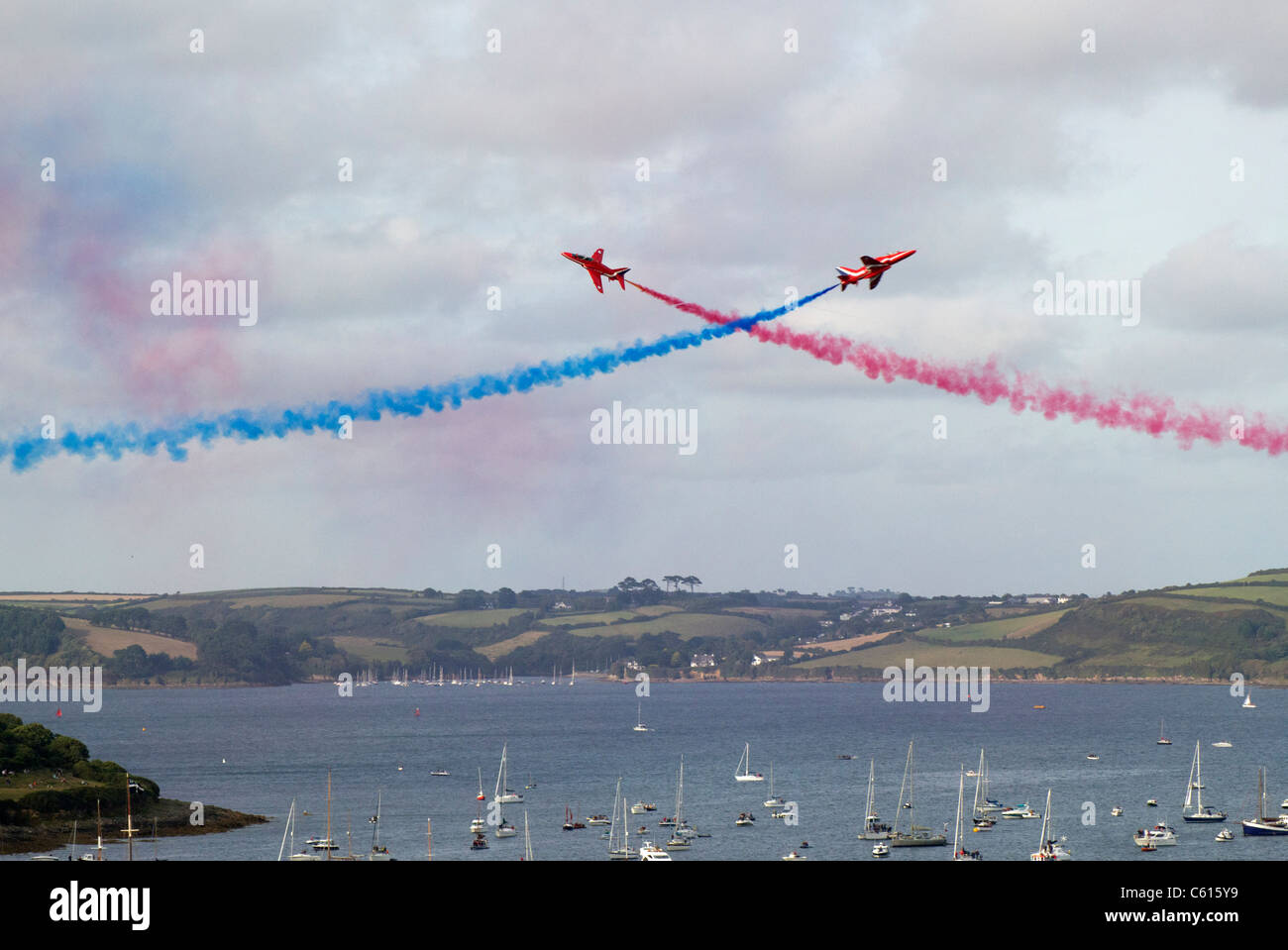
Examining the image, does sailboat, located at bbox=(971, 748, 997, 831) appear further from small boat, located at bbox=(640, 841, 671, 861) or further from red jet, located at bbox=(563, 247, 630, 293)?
red jet, located at bbox=(563, 247, 630, 293)

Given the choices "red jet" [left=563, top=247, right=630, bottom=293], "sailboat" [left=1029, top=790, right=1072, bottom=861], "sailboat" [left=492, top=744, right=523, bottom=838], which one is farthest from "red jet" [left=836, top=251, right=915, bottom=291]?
"sailboat" [left=492, top=744, right=523, bottom=838]

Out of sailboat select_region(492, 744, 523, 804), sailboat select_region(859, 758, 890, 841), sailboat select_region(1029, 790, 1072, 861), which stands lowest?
sailboat select_region(492, 744, 523, 804)

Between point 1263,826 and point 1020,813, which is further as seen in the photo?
point 1020,813

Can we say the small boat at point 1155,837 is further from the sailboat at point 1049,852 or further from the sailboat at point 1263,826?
the sailboat at point 1263,826

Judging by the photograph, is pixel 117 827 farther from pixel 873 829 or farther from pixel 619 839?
pixel 873 829

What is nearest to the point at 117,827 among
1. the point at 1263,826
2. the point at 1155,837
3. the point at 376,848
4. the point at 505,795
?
the point at 376,848
